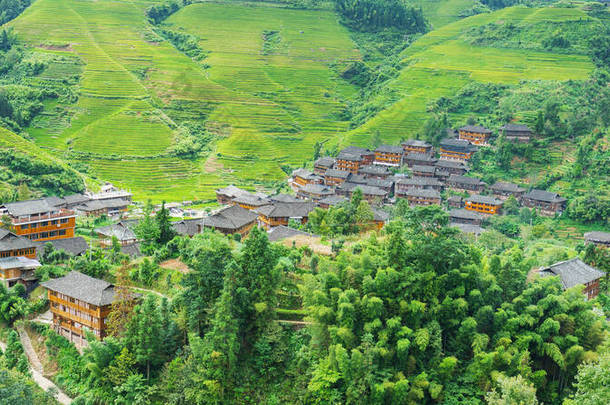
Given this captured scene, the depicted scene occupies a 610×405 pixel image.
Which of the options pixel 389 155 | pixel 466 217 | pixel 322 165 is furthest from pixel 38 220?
pixel 389 155

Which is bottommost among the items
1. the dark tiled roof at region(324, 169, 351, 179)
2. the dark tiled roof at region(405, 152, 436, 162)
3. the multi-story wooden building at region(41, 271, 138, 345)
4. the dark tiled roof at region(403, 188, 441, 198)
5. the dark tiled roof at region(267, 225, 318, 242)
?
the dark tiled roof at region(403, 188, 441, 198)

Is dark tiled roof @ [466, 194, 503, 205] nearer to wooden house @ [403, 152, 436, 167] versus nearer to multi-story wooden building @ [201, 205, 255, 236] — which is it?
wooden house @ [403, 152, 436, 167]

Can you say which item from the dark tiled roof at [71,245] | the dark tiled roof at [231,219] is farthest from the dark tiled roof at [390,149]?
the dark tiled roof at [71,245]

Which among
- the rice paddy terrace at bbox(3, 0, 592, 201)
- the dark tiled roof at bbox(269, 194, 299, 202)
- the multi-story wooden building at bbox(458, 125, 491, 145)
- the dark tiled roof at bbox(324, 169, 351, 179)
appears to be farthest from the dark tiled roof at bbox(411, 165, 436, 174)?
the dark tiled roof at bbox(269, 194, 299, 202)

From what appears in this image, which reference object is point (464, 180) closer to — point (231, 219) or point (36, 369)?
point (231, 219)

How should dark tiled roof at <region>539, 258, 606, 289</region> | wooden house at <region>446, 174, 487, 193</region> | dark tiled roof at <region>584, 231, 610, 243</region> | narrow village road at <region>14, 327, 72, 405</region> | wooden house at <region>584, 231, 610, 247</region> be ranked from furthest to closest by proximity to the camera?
wooden house at <region>446, 174, 487, 193</region> → dark tiled roof at <region>584, 231, 610, 243</region> → wooden house at <region>584, 231, 610, 247</region> → dark tiled roof at <region>539, 258, 606, 289</region> → narrow village road at <region>14, 327, 72, 405</region>

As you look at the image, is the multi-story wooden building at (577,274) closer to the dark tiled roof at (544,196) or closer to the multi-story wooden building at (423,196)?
the dark tiled roof at (544,196)

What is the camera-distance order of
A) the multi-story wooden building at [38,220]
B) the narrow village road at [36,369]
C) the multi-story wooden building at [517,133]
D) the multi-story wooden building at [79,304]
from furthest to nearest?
1. the multi-story wooden building at [517,133]
2. the multi-story wooden building at [38,220]
3. the multi-story wooden building at [79,304]
4. the narrow village road at [36,369]
